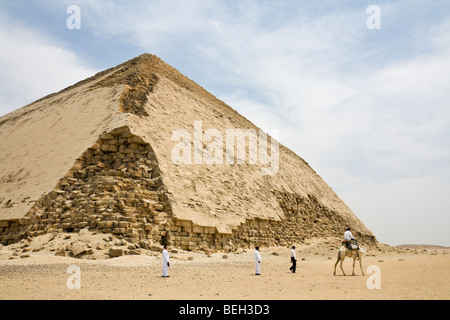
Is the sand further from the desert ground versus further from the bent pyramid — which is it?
the bent pyramid

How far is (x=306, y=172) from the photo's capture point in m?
34.6

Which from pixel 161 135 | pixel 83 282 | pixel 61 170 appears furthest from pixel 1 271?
pixel 161 135

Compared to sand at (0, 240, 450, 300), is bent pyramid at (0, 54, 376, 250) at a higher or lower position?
higher

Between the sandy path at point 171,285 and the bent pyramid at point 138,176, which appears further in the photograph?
the bent pyramid at point 138,176

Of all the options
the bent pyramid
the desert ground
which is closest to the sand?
the desert ground

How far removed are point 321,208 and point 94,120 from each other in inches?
732

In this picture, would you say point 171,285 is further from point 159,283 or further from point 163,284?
point 159,283

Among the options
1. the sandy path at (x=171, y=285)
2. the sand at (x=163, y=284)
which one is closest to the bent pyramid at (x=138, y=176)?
the sand at (x=163, y=284)

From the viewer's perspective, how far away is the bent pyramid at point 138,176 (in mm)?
14477

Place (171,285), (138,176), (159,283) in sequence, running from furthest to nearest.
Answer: (138,176)
(159,283)
(171,285)

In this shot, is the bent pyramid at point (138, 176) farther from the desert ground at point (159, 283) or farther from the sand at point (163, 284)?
the sand at point (163, 284)

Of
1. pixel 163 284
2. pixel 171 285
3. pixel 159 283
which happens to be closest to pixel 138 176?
pixel 159 283

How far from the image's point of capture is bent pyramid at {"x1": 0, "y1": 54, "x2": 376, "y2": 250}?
14.5 metres

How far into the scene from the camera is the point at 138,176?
15.7 m
